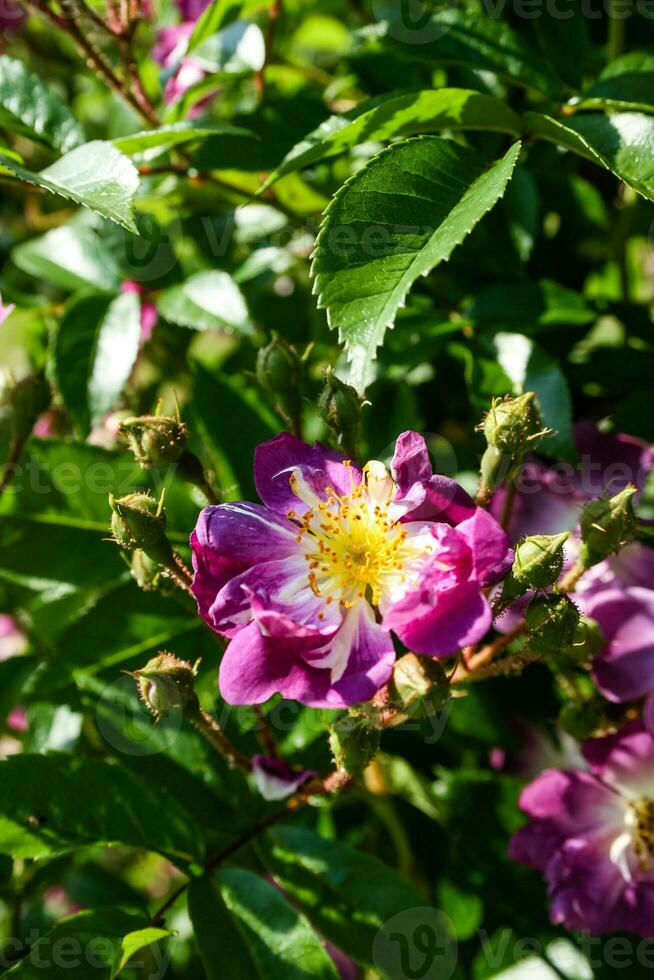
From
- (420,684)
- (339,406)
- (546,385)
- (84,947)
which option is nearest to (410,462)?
(339,406)

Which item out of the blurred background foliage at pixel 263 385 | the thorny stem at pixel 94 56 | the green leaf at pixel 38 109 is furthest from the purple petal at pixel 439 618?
the thorny stem at pixel 94 56

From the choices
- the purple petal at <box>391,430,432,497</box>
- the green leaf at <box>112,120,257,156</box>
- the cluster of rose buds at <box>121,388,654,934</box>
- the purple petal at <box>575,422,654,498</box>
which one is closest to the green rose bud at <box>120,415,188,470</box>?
the cluster of rose buds at <box>121,388,654,934</box>

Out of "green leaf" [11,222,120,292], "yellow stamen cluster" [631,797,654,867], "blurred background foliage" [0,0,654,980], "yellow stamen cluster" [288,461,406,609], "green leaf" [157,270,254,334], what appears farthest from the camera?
"green leaf" [11,222,120,292]

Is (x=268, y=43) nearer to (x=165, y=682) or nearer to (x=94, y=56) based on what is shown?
(x=94, y=56)

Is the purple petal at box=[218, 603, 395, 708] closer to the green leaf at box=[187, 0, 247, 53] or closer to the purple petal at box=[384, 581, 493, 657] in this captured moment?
the purple petal at box=[384, 581, 493, 657]

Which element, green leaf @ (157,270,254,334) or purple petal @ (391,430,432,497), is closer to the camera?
purple petal @ (391,430,432,497)

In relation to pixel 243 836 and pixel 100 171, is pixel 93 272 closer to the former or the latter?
pixel 100 171
